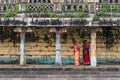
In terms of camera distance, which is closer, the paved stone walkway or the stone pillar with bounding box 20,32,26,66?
the paved stone walkway

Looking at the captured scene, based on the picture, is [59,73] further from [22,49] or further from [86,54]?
[22,49]

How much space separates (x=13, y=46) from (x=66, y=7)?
347cm

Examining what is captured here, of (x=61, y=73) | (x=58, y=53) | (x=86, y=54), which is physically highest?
(x=58, y=53)

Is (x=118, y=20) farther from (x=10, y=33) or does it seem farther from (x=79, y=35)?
(x=10, y=33)

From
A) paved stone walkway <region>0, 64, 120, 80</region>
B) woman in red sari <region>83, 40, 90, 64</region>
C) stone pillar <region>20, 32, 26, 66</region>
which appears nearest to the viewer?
paved stone walkway <region>0, 64, 120, 80</region>

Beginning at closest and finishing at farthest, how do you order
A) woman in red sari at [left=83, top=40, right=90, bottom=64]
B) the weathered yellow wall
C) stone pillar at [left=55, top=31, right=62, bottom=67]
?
stone pillar at [left=55, top=31, right=62, bottom=67], woman in red sari at [left=83, top=40, right=90, bottom=64], the weathered yellow wall

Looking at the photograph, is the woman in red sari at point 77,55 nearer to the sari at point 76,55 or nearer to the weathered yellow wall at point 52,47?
the sari at point 76,55

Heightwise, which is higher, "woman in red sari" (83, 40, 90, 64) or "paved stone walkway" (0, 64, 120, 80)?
"woman in red sari" (83, 40, 90, 64)

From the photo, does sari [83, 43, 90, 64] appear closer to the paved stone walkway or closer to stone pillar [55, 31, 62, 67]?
the paved stone walkway

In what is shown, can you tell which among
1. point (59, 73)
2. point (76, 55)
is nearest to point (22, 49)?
point (59, 73)

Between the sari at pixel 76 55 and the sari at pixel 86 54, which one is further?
the sari at pixel 86 54

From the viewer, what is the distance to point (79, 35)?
70.7 feet

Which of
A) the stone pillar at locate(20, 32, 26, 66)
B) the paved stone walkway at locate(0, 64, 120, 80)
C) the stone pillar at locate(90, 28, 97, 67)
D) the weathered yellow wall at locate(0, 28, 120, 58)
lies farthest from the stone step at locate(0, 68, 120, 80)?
the weathered yellow wall at locate(0, 28, 120, 58)

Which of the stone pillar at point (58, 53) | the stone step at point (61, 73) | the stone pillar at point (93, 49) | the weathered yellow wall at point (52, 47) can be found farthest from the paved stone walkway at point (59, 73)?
the weathered yellow wall at point (52, 47)
